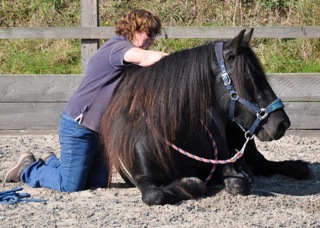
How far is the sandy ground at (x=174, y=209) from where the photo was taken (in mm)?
4094

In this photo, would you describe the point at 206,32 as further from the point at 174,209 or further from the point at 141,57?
the point at 174,209

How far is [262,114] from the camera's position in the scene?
4.40m

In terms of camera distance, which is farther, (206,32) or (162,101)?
(206,32)

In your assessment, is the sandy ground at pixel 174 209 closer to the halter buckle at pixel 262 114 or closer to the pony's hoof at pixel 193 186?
the pony's hoof at pixel 193 186

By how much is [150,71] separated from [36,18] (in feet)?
18.9

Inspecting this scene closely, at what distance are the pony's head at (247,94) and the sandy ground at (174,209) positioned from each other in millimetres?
449

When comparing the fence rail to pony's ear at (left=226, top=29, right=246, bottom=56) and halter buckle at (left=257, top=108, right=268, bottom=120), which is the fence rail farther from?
halter buckle at (left=257, top=108, right=268, bottom=120)

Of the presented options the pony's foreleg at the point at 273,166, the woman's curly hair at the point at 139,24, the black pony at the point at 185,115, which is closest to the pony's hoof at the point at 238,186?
the black pony at the point at 185,115

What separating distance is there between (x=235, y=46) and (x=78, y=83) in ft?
10.2

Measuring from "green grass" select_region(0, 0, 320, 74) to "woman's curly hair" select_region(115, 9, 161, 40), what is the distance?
12.9 ft

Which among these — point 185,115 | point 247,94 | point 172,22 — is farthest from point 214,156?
point 172,22

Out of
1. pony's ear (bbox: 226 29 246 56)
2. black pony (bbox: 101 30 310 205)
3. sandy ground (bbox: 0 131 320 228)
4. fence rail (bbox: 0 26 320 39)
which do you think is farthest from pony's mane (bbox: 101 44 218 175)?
fence rail (bbox: 0 26 320 39)

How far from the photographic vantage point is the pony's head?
439 cm

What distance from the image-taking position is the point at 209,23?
31.9ft
